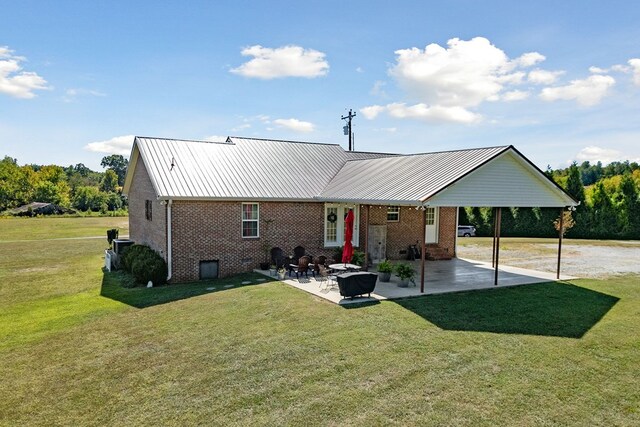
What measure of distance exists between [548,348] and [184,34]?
1636 cm

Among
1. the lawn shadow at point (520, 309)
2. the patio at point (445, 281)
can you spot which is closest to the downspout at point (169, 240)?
the patio at point (445, 281)

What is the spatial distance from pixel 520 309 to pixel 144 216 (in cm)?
1657

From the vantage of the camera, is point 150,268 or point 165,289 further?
point 150,268

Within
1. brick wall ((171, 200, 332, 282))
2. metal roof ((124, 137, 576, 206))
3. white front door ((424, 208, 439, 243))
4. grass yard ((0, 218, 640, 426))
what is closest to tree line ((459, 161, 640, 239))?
white front door ((424, 208, 439, 243))

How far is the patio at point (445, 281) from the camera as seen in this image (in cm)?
1302

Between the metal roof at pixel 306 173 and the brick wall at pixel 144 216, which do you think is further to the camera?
the brick wall at pixel 144 216

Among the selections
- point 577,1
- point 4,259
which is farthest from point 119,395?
point 4,259

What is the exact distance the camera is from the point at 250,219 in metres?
17.7

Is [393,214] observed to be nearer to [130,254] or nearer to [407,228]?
[407,228]

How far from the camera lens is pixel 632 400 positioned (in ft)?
22.2

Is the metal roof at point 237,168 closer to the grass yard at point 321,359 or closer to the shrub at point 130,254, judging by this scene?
the shrub at point 130,254

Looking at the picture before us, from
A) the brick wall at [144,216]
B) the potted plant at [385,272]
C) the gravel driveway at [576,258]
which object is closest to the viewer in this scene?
the potted plant at [385,272]

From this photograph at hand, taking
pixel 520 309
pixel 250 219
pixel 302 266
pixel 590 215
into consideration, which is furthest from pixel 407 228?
pixel 590 215

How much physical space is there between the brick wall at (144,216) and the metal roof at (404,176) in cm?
667
